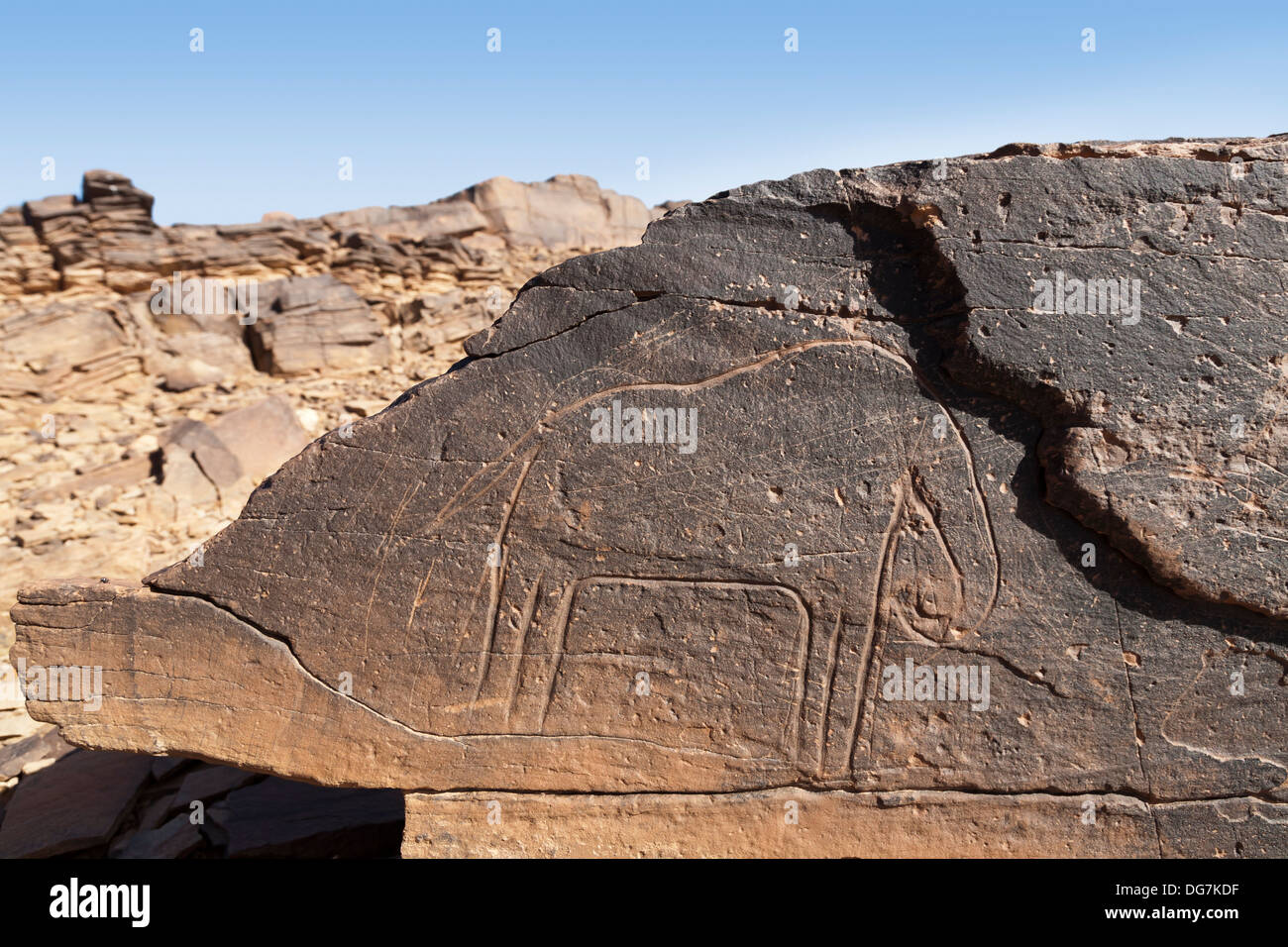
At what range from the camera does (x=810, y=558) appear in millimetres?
2441

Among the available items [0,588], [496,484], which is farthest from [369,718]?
[0,588]

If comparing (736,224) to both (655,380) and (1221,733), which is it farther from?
(1221,733)

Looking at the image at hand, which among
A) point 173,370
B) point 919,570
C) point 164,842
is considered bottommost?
point 164,842

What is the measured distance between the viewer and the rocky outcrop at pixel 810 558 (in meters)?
2.38

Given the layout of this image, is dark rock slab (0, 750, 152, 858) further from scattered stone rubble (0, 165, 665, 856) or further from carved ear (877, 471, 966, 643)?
carved ear (877, 471, 966, 643)

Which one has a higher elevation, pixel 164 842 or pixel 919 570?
pixel 919 570

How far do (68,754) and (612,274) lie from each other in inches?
147

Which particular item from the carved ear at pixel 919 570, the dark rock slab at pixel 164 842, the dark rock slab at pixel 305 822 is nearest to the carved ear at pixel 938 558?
the carved ear at pixel 919 570

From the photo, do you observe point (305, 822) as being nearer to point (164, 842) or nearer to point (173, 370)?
point (164, 842)

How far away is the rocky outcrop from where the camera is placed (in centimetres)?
238

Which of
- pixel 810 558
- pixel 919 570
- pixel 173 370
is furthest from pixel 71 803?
pixel 173 370

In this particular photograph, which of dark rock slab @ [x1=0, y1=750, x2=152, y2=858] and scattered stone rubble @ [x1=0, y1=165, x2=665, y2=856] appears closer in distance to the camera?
dark rock slab @ [x1=0, y1=750, x2=152, y2=858]

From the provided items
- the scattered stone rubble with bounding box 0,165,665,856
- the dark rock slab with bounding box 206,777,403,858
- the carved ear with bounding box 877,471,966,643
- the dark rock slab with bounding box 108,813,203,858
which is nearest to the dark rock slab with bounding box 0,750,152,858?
the scattered stone rubble with bounding box 0,165,665,856

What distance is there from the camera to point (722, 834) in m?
2.52
